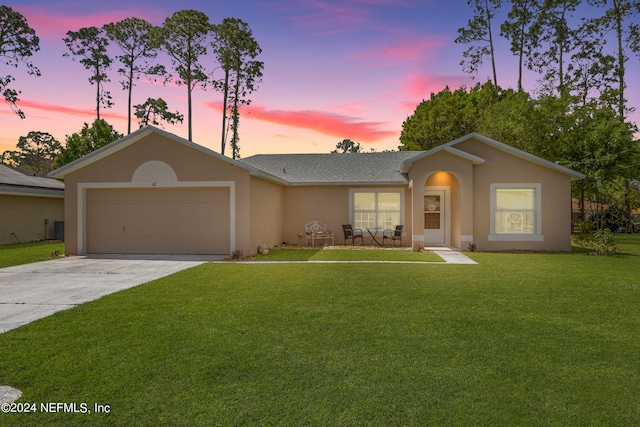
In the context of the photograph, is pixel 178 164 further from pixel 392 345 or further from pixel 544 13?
pixel 544 13

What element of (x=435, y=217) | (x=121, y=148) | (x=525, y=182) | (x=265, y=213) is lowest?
(x=435, y=217)

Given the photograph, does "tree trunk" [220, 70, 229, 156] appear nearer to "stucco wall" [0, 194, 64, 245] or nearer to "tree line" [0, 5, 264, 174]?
"tree line" [0, 5, 264, 174]

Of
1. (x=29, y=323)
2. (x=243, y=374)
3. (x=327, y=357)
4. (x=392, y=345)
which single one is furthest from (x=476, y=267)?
(x=29, y=323)

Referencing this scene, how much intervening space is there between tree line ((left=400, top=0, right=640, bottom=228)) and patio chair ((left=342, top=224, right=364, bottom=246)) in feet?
35.8

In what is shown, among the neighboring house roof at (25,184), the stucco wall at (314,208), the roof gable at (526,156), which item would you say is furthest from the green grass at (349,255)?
the neighboring house roof at (25,184)

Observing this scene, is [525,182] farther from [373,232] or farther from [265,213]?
[265,213]

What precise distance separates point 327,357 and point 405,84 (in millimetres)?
16781

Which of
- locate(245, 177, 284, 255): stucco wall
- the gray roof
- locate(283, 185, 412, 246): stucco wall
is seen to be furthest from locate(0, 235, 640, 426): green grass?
the gray roof

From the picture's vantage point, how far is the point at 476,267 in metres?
10.5

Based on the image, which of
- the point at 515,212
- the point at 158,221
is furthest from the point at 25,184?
the point at 515,212

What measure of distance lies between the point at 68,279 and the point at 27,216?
45.4 ft

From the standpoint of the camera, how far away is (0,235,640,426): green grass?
9.99 feet

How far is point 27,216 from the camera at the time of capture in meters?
19.5

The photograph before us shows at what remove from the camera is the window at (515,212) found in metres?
14.8
